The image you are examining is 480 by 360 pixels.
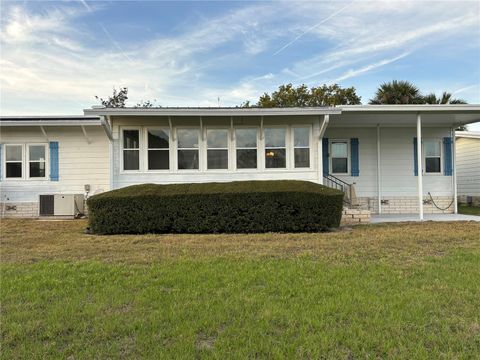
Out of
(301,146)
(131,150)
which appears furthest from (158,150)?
(301,146)

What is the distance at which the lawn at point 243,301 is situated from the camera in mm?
2910

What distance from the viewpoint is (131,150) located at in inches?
451

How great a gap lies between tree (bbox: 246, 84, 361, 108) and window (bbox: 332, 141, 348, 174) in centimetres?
1553

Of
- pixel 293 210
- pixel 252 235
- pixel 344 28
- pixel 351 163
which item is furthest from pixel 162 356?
pixel 344 28

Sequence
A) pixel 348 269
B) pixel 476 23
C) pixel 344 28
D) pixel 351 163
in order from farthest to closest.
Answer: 1. pixel 344 28
2. pixel 351 163
3. pixel 476 23
4. pixel 348 269

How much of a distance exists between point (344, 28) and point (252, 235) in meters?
11.0

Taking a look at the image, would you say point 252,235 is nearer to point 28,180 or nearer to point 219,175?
point 219,175

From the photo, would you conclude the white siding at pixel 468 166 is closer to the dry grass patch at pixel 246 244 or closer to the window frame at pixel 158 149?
the dry grass patch at pixel 246 244

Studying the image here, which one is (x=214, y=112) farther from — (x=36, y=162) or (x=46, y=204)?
(x=36, y=162)

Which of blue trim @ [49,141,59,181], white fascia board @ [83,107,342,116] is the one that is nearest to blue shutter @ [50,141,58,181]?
blue trim @ [49,141,59,181]

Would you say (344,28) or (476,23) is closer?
(476,23)

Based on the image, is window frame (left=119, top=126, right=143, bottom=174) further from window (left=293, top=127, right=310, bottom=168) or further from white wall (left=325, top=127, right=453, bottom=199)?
white wall (left=325, top=127, right=453, bottom=199)

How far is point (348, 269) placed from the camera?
16.9ft

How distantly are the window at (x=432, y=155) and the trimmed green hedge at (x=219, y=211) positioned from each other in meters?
6.34
